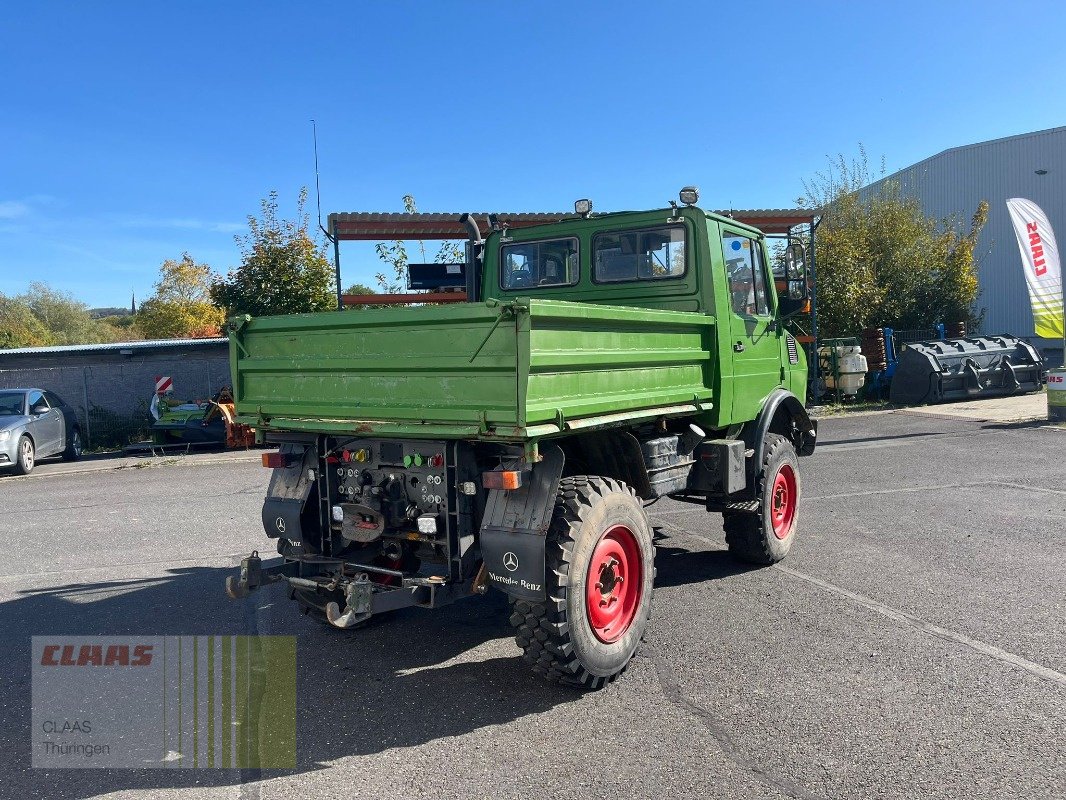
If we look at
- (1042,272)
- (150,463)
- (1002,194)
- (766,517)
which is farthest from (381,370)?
(1002,194)

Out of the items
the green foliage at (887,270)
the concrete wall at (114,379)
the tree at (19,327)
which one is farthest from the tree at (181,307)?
the green foliage at (887,270)

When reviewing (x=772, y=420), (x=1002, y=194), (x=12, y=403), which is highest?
(x=1002, y=194)

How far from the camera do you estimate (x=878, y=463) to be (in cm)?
1070

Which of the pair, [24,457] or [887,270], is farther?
[887,270]

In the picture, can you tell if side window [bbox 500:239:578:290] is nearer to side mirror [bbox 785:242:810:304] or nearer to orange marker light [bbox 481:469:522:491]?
side mirror [bbox 785:242:810:304]

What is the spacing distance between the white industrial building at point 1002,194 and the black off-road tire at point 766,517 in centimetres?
2670

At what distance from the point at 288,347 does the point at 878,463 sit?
346 inches

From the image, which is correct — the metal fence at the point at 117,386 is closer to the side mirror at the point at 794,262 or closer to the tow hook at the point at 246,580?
the tow hook at the point at 246,580

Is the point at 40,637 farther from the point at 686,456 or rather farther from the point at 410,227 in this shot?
the point at 410,227

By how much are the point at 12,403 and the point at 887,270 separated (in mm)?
21779

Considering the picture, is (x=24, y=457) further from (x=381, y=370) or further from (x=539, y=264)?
(x=381, y=370)

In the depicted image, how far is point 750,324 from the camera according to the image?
18.8ft

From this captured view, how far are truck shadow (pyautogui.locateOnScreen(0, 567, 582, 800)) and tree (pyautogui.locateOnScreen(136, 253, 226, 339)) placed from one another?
→ 2682cm

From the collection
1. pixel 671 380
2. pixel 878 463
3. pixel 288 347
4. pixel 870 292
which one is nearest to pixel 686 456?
pixel 671 380
